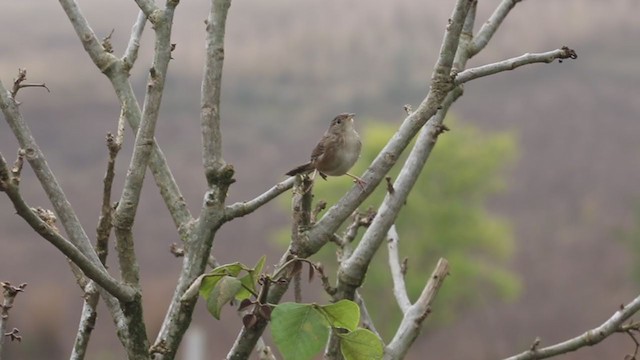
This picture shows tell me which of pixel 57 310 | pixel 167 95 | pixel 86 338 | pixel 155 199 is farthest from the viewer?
pixel 167 95

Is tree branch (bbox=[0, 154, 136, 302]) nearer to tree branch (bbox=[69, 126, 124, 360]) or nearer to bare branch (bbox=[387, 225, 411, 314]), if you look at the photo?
tree branch (bbox=[69, 126, 124, 360])

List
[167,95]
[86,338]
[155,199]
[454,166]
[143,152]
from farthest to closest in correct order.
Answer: [167,95], [155,199], [454,166], [86,338], [143,152]

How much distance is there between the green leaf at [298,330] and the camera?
48.6 inches

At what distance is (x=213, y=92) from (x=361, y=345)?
0.56 metres

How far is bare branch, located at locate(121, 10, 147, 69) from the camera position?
198 centimetres

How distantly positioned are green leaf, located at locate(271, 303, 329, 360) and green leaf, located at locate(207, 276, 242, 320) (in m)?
0.08

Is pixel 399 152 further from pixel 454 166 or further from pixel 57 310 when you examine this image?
pixel 454 166

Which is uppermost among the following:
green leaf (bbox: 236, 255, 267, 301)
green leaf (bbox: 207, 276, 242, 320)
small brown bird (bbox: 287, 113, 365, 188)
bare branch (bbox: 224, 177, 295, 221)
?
small brown bird (bbox: 287, 113, 365, 188)

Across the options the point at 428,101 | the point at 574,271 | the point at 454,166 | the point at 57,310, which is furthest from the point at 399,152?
the point at 574,271

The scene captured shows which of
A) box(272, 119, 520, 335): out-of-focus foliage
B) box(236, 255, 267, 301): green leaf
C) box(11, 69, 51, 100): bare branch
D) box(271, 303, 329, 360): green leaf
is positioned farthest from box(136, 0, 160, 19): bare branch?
box(272, 119, 520, 335): out-of-focus foliage

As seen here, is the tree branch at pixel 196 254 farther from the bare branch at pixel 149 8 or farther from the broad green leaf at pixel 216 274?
the bare branch at pixel 149 8

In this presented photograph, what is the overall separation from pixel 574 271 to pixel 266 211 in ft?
38.7

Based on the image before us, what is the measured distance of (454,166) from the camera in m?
28.0

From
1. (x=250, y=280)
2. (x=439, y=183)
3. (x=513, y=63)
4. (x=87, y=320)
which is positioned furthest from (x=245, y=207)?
(x=439, y=183)
